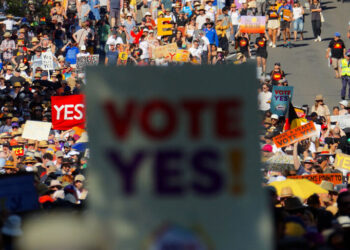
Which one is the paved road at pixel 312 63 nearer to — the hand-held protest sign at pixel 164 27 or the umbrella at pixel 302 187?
the hand-held protest sign at pixel 164 27

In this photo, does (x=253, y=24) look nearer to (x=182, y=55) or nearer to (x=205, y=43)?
(x=205, y=43)

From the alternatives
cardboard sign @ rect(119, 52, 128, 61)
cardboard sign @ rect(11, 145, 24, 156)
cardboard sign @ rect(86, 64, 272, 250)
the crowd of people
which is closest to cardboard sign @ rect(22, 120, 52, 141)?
the crowd of people

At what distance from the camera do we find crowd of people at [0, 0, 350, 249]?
50.9 ft

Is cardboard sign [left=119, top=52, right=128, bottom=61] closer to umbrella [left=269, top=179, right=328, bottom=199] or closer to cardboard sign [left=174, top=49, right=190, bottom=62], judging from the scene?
cardboard sign [left=174, top=49, right=190, bottom=62]

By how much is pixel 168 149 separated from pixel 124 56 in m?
20.7

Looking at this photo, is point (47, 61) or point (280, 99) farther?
point (47, 61)

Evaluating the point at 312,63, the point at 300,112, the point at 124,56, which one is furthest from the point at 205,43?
the point at 300,112

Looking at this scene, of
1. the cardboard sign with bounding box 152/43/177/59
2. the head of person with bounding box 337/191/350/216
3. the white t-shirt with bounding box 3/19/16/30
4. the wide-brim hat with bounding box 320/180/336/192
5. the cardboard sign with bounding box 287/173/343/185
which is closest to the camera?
the head of person with bounding box 337/191/350/216

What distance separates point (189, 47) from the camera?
25.6m

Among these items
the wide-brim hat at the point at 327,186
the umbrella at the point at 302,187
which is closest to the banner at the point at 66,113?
the umbrella at the point at 302,187

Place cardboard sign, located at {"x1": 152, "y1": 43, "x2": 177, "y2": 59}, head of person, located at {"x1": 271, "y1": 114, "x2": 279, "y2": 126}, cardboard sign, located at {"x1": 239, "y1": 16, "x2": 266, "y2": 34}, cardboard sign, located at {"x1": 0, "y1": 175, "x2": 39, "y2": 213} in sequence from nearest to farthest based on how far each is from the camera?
cardboard sign, located at {"x1": 0, "y1": 175, "x2": 39, "y2": 213}, head of person, located at {"x1": 271, "y1": 114, "x2": 279, "y2": 126}, cardboard sign, located at {"x1": 152, "y1": 43, "x2": 177, "y2": 59}, cardboard sign, located at {"x1": 239, "y1": 16, "x2": 266, "y2": 34}

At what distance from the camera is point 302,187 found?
12328 millimetres

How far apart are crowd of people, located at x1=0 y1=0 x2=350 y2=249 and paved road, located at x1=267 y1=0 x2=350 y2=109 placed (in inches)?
16.8

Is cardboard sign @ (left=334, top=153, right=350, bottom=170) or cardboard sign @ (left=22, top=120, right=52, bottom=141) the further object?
cardboard sign @ (left=22, top=120, right=52, bottom=141)
